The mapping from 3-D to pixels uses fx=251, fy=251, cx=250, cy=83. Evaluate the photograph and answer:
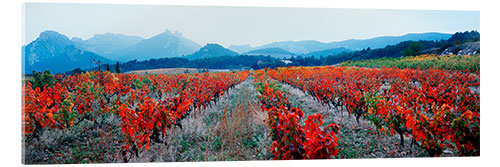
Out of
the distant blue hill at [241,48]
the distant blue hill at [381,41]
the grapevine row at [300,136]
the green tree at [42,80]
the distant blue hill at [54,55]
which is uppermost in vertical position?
the distant blue hill at [381,41]

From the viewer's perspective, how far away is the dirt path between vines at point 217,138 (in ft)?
10.3

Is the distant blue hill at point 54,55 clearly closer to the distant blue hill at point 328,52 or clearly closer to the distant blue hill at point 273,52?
the distant blue hill at point 273,52

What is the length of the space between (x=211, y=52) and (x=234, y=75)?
0.77m

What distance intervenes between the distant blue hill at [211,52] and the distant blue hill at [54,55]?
4.20 feet

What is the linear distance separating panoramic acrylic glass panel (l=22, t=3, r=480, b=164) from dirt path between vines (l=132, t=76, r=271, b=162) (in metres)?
0.02

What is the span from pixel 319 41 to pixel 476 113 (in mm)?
2334

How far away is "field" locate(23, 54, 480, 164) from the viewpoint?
2.82 metres

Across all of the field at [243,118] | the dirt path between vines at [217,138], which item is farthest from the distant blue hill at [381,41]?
the dirt path between vines at [217,138]

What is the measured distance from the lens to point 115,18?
343 cm

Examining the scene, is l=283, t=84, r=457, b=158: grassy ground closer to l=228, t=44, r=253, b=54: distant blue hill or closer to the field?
the field

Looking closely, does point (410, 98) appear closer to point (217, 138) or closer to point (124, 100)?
point (217, 138)
